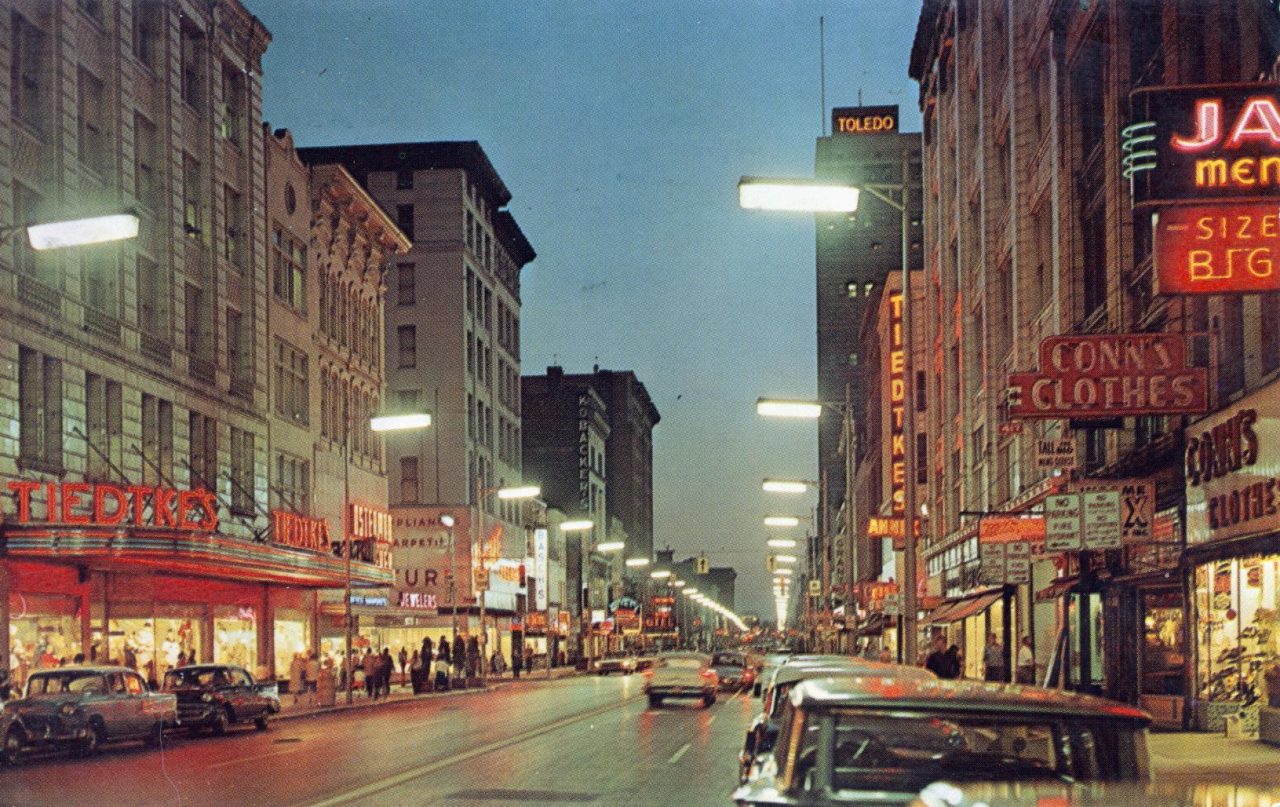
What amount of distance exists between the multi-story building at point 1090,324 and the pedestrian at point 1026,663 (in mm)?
1152

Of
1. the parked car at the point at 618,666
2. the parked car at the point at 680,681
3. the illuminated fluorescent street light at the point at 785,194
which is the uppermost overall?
the illuminated fluorescent street light at the point at 785,194

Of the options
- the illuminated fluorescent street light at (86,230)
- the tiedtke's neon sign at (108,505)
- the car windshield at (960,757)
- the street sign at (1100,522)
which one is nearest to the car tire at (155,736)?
the tiedtke's neon sign at (108,505)

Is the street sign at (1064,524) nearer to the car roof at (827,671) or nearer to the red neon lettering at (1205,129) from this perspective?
the car roof at (827,671)

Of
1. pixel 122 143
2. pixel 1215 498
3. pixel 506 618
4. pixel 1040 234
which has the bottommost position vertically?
pixel 506 618

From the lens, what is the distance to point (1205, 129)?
17.3m

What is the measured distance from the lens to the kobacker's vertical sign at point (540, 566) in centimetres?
10762

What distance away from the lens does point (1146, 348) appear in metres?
24.4

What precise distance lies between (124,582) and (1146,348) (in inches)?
1130

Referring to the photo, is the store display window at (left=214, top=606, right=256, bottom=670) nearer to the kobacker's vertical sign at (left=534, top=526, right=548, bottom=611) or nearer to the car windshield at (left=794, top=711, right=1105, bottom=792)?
the car windshield at (left=794, top=711, right=1105, bottom=792)

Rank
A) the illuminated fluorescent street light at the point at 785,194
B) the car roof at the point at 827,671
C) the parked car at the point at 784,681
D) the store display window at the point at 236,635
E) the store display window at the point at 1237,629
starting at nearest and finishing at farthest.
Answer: the parked car at the point at 784,681 → the car roof at the point at 827,671 → the illuminated fluorescent street light at the point at 785,194 → the store display window at the point at 1237,629 → the store display window at the point at 236,635

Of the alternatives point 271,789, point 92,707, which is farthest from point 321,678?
point 271,789

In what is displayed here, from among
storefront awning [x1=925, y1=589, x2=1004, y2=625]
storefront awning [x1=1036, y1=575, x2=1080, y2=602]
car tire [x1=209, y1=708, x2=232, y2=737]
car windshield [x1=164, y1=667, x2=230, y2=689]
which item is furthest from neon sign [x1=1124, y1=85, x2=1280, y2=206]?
storefront awning [x1=925, y1=589, x2=1004, y2=625]

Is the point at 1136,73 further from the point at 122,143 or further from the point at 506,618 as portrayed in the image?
the point at 506,618

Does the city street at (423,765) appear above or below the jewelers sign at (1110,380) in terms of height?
below
